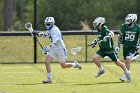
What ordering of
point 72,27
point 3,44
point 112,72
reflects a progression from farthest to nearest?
point 72,27 → point 3,44 → point 112,72

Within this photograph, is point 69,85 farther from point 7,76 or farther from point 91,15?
point 91,15


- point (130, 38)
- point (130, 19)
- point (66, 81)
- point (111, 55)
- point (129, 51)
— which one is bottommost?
point (66, 81)

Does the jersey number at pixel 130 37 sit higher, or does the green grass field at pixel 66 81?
the jersey number at pixel 130 37

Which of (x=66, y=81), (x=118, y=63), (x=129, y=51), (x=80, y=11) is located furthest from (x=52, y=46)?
(x=80, y=11)

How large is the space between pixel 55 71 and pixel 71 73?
1011 mm

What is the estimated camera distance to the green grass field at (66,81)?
1752cm

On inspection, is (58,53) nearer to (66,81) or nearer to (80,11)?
(66,81)

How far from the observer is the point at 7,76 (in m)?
21.9

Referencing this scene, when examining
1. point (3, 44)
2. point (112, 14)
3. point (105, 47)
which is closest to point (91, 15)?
point (112, 14)

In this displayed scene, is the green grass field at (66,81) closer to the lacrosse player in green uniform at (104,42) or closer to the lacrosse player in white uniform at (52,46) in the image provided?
the lacrosse player in white uniform at (52,46)

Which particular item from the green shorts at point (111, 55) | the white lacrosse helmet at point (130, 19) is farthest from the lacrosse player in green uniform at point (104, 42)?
the white lacrosse helmet at point (130, 19)

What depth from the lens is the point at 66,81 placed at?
65.7 ft

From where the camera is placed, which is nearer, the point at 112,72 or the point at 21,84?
the point at 21,84

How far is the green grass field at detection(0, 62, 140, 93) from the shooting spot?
57.5 feet
